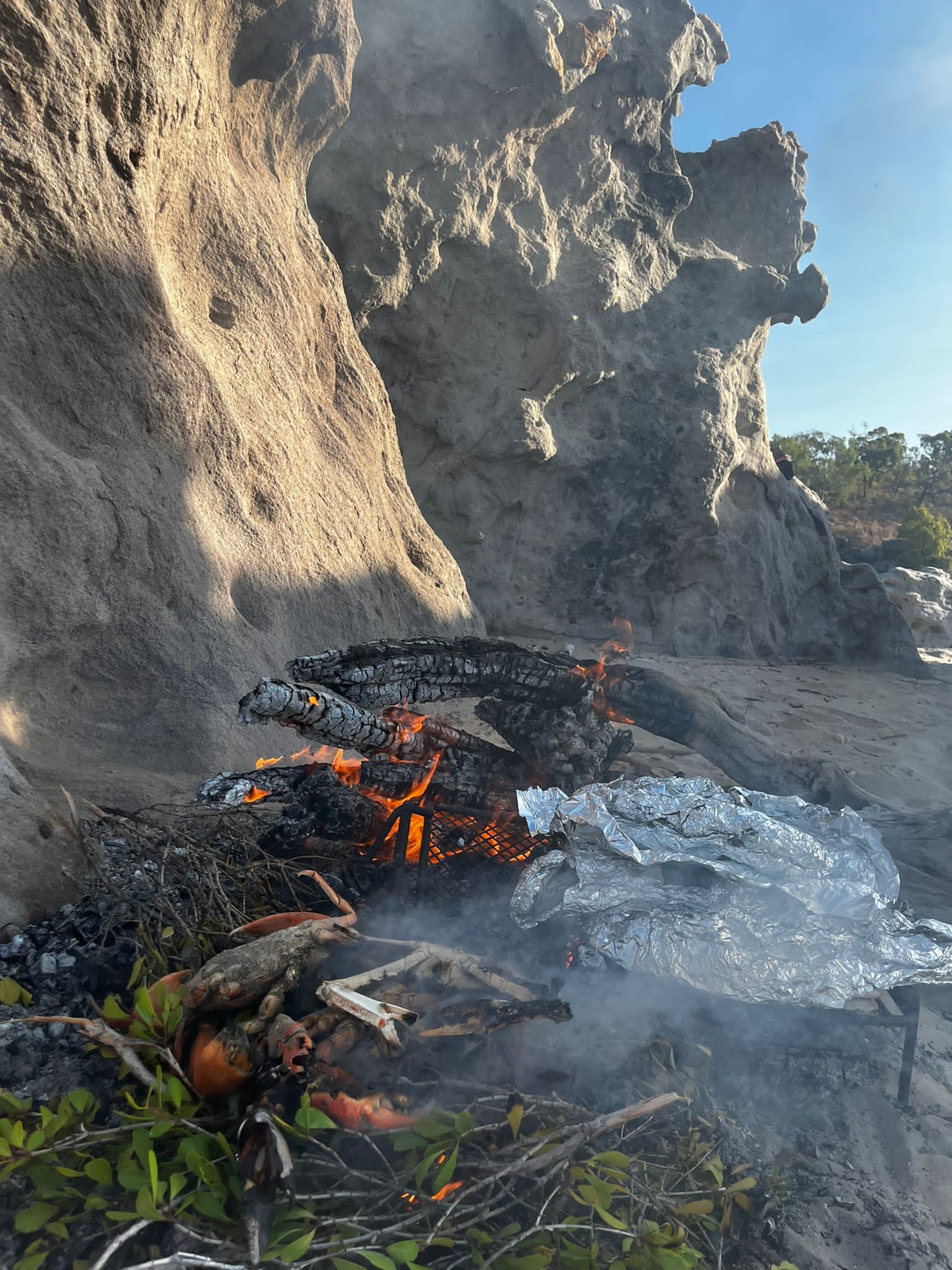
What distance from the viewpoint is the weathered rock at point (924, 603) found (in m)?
13.1

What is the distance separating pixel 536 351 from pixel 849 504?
18902 millimetres

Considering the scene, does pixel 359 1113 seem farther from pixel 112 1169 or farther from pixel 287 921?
pixel 287 921

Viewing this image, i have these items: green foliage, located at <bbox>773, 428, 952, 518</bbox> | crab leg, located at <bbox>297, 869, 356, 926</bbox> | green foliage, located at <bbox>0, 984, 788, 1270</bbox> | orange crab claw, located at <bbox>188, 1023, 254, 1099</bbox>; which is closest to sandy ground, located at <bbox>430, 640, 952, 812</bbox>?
crab leg, located at <bbox>297, 869, 356, 926</bbox>

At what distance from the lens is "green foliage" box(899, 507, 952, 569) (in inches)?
645

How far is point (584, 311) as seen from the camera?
8.44 meters

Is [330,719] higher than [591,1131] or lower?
higher

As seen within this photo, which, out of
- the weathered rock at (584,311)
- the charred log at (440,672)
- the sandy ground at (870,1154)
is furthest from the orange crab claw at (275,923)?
the weathered rock at (584,311)

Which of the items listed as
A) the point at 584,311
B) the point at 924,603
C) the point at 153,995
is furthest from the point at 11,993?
the point at 924,603

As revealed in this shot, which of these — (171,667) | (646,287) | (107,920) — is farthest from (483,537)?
(107,920)

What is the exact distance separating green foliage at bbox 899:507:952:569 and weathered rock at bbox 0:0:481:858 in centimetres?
1573

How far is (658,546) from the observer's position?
962cm

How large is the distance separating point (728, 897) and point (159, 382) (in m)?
3.29

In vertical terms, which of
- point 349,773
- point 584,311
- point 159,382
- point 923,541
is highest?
point 584,311

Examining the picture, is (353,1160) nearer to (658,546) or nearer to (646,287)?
(658,546)
